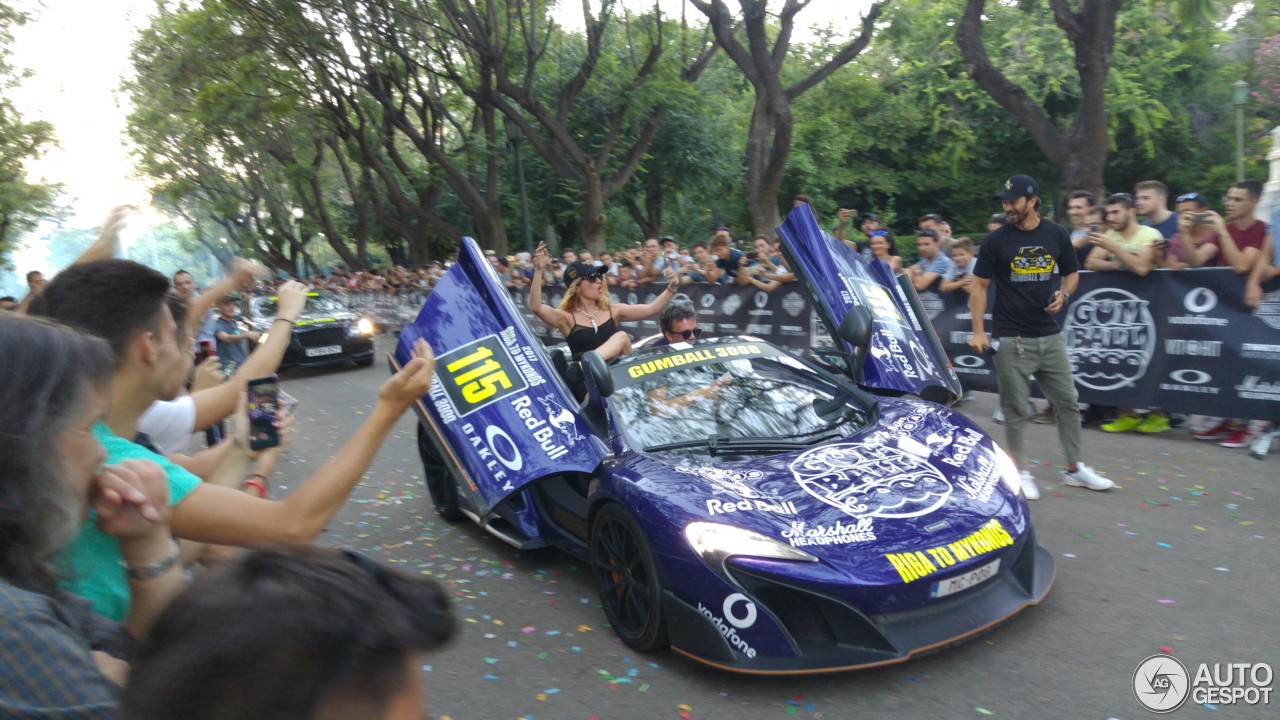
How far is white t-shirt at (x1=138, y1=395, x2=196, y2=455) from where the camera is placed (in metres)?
3.12

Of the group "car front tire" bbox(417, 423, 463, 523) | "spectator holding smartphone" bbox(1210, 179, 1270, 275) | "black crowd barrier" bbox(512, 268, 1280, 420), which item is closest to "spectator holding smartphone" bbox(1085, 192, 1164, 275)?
"black crowd barrier" bbox(512, 268, 1280, 420)

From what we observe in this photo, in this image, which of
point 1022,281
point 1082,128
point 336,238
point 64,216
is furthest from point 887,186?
point 64,216

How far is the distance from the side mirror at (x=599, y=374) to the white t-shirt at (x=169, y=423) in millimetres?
2002

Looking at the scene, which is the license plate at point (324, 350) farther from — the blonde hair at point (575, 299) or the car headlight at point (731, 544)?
the car headlight at point (731, 544)

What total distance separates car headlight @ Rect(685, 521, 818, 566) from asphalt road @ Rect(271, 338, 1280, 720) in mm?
587

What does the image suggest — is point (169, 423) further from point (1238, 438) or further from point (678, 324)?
point (1238, 438)

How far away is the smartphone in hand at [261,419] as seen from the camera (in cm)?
252

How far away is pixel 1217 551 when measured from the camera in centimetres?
488

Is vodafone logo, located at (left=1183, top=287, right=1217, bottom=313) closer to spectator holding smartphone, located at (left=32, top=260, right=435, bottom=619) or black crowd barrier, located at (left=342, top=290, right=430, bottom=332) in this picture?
spectator holding smartphone, located at (left=32, top=260, right=435, bottom=619)

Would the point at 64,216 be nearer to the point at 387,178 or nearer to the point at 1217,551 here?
the point at 387,178

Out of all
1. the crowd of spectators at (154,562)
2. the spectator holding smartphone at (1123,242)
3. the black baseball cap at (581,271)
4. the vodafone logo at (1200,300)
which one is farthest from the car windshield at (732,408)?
the vodafone logo at (1200,300)

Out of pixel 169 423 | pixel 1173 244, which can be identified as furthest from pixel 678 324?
pixel 1173 244
